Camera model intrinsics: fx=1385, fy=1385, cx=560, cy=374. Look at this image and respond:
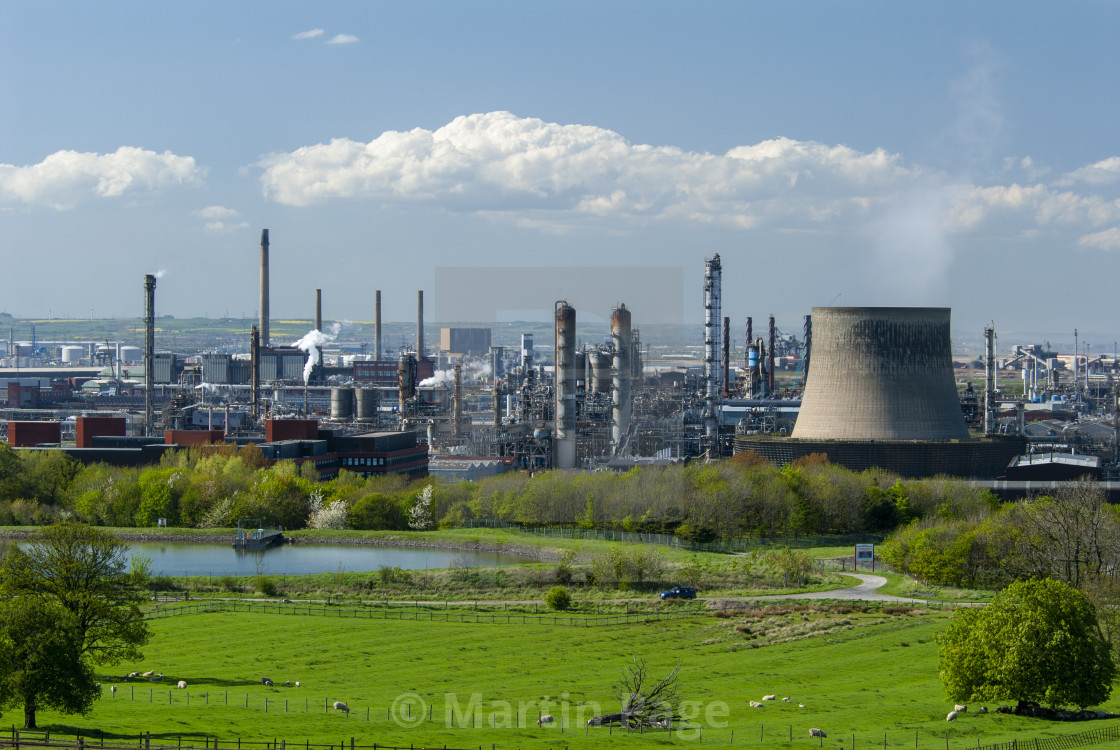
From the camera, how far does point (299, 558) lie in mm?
45781

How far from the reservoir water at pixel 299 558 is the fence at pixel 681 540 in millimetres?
1888

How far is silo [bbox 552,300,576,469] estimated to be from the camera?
55.8 m

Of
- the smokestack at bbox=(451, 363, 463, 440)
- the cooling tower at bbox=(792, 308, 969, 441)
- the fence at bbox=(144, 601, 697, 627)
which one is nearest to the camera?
the fence at bbox=(144, 601, 697, 627)

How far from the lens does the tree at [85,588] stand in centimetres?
2409

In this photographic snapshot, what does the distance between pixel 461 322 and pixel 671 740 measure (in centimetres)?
2247

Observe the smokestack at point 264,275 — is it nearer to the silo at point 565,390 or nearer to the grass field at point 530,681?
the silo at point 565,390

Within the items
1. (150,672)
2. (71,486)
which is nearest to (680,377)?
(71,486)

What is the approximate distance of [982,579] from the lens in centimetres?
3500

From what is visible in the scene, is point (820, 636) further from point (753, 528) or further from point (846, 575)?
point (753, 528)

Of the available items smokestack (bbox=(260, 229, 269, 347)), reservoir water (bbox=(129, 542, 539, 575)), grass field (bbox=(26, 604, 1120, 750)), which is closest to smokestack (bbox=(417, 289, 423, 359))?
smokestack (bbox=(260, 229, 269, 347))

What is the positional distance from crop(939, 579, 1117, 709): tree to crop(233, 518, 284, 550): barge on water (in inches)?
1231

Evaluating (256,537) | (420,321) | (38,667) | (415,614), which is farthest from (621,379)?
(420,321)

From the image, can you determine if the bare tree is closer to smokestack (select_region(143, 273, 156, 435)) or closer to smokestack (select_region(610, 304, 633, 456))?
smokestack (select_region(610, 304, 633, 456))

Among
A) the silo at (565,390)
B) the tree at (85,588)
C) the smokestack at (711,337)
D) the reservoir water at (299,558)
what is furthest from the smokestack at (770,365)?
the tree at (85,588)
